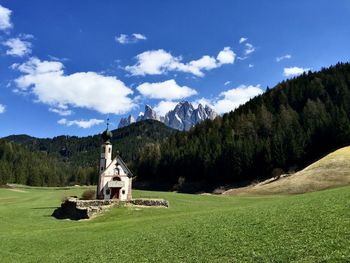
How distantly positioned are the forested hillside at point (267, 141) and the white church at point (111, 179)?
5353 cm

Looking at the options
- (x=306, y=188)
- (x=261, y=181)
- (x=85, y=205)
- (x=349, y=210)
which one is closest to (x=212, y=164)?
(x=261, y=181)

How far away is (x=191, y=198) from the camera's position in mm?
79750

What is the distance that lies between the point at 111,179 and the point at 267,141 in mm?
72057

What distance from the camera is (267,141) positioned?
436 feet

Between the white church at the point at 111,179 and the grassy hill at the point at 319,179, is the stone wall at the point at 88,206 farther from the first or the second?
the grassy hill at the point at 319,179

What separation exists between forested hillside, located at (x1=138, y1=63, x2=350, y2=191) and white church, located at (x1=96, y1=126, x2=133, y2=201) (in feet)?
176

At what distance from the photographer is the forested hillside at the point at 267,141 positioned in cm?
12394

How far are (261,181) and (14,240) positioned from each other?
86.3 m

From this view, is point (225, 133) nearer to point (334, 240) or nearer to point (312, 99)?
point (312, 99)

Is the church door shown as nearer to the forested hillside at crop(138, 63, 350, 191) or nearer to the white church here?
the white church

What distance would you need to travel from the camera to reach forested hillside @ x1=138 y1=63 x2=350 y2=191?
12394cm

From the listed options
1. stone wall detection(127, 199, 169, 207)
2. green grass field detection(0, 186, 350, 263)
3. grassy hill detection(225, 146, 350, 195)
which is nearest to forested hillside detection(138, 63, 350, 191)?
grassy hill detection(225, 146, 350, 195)

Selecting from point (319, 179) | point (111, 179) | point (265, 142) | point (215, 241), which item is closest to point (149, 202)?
point (111, 179)

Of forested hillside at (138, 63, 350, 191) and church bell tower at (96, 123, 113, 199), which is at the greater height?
forested hillside at (138, 63, 350, 191)
